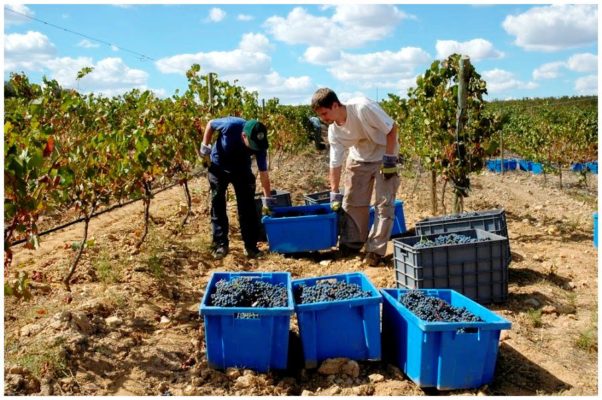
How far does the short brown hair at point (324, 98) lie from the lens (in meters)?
5.27

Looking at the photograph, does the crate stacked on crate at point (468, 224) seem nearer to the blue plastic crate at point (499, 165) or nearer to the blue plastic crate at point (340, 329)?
the blue plastic crate at point (340, 329)

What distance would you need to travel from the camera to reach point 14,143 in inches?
124

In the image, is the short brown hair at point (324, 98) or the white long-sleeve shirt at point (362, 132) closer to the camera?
the short brown hair at point (324, 98)

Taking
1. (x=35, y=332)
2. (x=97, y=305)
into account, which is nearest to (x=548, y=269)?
(x=97, y=305)

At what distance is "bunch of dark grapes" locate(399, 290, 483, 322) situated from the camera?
3.42m

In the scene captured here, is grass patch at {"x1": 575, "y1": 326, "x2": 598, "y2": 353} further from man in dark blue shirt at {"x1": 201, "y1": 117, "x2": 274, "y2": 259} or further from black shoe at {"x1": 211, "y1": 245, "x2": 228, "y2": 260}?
black shoe at {"x1": 211, "y1": 245, "x2": 228, "y2": 260}

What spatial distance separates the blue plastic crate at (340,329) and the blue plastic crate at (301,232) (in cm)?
258

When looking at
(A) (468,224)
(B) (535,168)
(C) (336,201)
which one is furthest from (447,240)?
(B) (535,168)

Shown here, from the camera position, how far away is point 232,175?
20.1ft

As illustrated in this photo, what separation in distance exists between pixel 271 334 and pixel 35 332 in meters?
1.68

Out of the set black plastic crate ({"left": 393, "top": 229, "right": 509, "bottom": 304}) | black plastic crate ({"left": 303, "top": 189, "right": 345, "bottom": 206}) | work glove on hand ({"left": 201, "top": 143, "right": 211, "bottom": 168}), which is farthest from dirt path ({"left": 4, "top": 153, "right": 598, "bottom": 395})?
work glove on hand ({"left": 201, "top": 143, "right": 211, "bottom": 168})

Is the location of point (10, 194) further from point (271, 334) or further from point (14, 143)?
point (271, 334)

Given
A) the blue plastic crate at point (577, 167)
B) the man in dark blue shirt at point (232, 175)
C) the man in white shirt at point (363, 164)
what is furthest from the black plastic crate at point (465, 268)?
the blue plastic crate at point (577, 167)

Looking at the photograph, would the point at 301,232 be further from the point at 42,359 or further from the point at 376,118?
the point at 42,359
